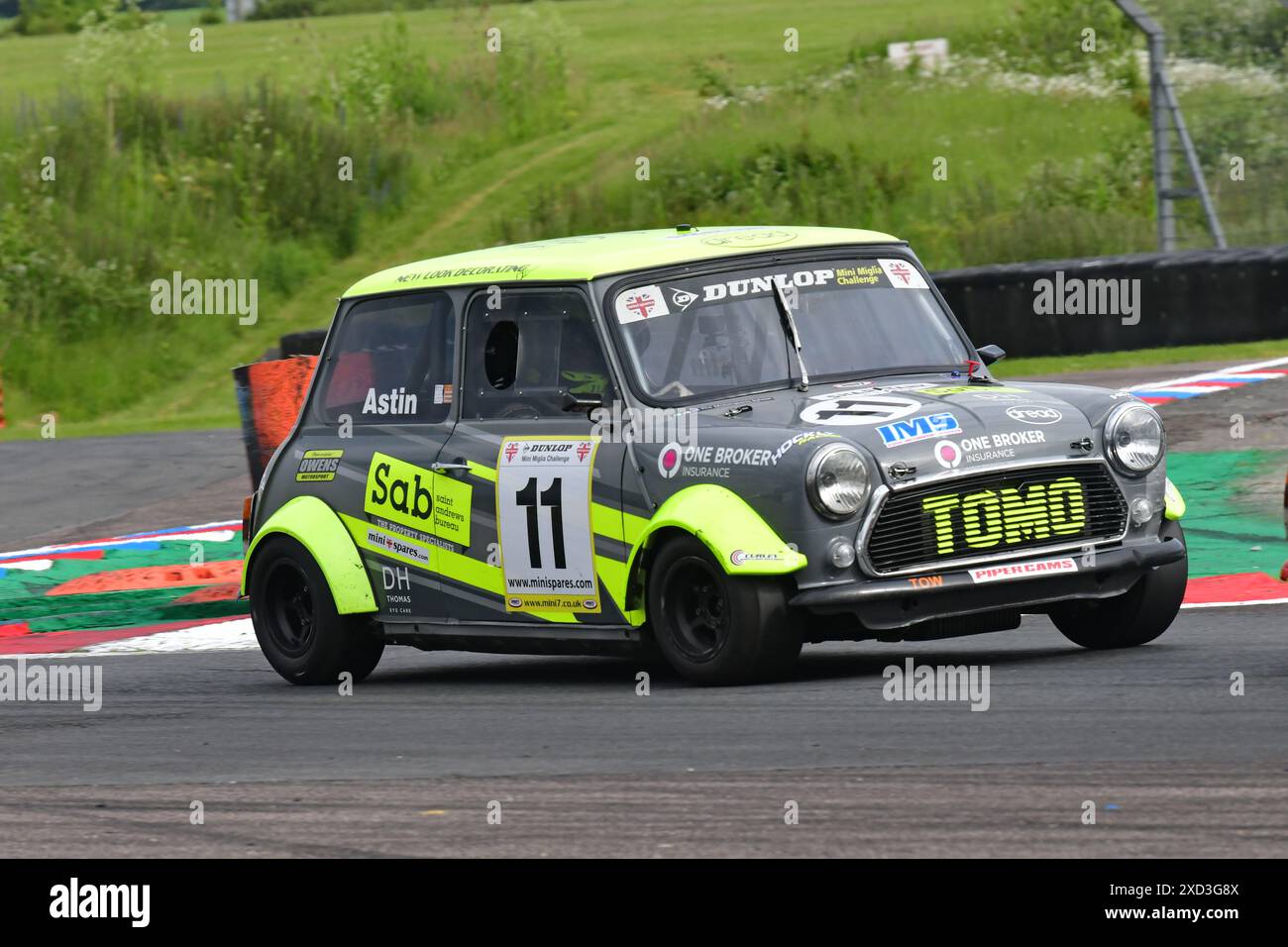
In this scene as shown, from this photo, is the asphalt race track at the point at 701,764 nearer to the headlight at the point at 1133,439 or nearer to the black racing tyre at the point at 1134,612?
the black racing tyre at the point at 1134,612

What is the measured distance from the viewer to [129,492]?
18141mm

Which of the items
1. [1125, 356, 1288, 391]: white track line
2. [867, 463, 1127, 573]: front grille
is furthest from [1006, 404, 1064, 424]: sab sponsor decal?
[1125, 356, 1288, 391]: white track line

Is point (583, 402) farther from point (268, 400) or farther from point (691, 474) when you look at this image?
point (268, 400)

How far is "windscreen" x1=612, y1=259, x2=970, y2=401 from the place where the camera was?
335 inches

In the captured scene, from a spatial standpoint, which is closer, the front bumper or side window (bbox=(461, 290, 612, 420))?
the front bumper

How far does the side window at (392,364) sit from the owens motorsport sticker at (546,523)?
2.12 feet

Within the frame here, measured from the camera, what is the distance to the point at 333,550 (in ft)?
31.0

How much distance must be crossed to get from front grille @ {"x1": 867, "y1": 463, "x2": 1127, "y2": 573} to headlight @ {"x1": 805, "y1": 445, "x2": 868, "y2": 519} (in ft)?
0.46

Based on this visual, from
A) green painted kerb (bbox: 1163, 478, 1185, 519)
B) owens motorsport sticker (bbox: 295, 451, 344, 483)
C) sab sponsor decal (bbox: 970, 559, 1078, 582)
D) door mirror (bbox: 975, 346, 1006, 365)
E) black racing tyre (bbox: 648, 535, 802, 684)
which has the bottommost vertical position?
black racing tyre (bbox: 648, 535, 802, 684)

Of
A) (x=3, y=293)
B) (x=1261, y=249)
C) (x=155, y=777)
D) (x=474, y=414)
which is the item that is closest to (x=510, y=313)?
(x=474, y=414)

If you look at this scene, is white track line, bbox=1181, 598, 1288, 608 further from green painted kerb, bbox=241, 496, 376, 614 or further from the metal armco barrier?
the metal armco barrier

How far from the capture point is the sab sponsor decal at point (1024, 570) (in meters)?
7.83

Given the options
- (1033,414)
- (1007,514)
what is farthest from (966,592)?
(1033,414)

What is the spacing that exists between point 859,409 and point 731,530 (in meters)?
0.71
